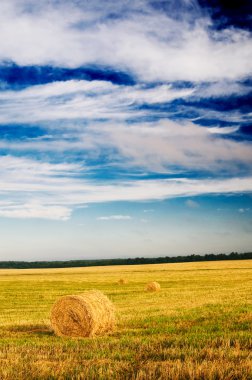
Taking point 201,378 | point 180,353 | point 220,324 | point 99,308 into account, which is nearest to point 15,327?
point 99,308

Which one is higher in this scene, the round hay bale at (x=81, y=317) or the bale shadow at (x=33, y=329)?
the round hay bale at (x=81, y=317)

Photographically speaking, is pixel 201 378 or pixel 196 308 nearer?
pixel 201 378

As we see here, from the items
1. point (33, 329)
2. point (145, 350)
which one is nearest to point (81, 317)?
point (33, 329)

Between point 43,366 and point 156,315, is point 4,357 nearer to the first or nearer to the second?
point 43,366

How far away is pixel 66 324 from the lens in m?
14.8

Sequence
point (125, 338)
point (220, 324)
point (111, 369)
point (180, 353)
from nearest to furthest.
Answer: point (111, 369) → point (180, 353) → point (125, 338) → point (220, 324)

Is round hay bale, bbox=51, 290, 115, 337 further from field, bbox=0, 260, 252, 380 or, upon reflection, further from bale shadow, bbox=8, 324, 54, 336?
field, bbox=0, 260, 252, 380

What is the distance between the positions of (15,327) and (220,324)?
6662 mm

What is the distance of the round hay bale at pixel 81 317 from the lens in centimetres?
1455

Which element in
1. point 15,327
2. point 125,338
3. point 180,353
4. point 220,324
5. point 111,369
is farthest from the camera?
point 15,327

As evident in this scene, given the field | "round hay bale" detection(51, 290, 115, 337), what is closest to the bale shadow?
the field

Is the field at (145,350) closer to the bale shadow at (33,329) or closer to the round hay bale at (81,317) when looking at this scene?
the bale shadow at (33,329)

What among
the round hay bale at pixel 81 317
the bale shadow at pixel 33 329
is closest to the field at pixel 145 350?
the bale shadow at pixel 33 329

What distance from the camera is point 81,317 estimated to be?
1462cm
